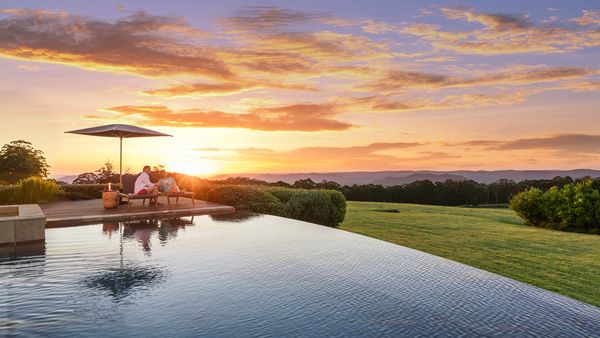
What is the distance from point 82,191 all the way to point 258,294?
17275 millimetres

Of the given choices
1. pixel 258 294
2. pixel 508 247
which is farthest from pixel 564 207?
pixel 258 294

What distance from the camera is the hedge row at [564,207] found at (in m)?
19.1

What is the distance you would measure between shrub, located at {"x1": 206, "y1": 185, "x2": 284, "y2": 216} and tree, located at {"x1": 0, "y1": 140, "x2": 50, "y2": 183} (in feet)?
111

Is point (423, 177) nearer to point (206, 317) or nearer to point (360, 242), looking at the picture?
point (360, 242)

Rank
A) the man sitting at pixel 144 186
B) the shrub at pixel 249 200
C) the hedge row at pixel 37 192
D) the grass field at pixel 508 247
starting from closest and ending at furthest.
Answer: the grass field at pixel 508 247
the man sitting at pixel 144 186
the shrub at pixel 249 200
the hedge row at pixel 37 192

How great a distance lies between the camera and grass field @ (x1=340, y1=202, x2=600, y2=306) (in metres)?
9.77

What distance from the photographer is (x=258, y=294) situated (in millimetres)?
5785

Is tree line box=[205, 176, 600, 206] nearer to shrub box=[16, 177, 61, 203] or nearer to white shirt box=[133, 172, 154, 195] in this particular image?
shrub box=[16, 177, 61, 203]

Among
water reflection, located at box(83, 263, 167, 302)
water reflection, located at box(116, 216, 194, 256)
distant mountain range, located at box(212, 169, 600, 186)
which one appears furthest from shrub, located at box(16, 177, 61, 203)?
distant mountain range, located at box(212, 169, 600, 186)

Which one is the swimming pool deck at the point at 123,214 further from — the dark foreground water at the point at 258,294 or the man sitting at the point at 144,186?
the dark foreground water at the point at 258,294

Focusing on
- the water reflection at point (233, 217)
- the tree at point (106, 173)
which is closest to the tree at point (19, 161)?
the tree at point (106, 173)

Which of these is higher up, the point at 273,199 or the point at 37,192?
the point at 37,192

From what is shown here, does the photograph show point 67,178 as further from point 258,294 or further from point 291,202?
point 258,294

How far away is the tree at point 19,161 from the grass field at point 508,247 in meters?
35.3
